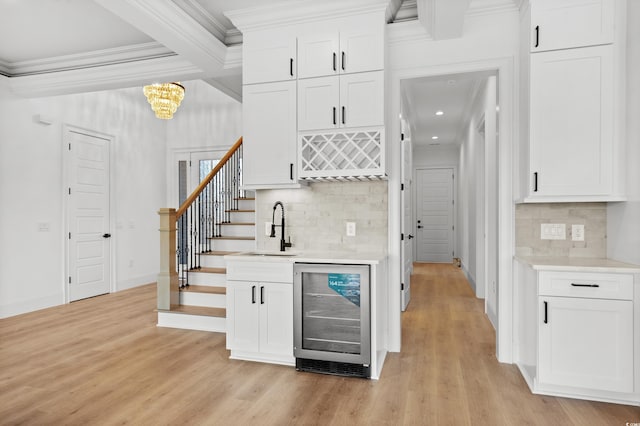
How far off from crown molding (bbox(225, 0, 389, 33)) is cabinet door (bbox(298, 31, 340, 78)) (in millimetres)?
159

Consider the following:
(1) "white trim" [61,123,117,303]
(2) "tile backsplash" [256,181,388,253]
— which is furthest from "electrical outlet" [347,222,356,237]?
(1) "white trim" [61,123,117,303]

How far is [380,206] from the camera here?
350cm

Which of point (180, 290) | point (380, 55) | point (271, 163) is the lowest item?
point (180, 290)

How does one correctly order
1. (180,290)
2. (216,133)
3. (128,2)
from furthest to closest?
(216,133)
(180,290)
(128,2)

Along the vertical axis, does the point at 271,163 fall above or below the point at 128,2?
below

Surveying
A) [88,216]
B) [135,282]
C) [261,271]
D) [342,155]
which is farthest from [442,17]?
[135,282]

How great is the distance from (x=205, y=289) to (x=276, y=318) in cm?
174

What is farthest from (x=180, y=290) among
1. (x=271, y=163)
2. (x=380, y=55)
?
(x=380, y=55)

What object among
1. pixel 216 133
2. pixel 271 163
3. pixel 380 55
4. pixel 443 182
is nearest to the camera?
pixel 380 55

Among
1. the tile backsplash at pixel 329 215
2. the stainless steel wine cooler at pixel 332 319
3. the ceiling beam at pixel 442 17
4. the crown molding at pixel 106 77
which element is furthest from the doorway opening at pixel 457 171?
the crown molding at pixel 106 77

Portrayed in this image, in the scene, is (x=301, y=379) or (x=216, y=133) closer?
(x=301, y=379)

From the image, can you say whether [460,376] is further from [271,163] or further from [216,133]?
[216,133]

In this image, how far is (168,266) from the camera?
14.2ft

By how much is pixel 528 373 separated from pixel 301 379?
168cm
